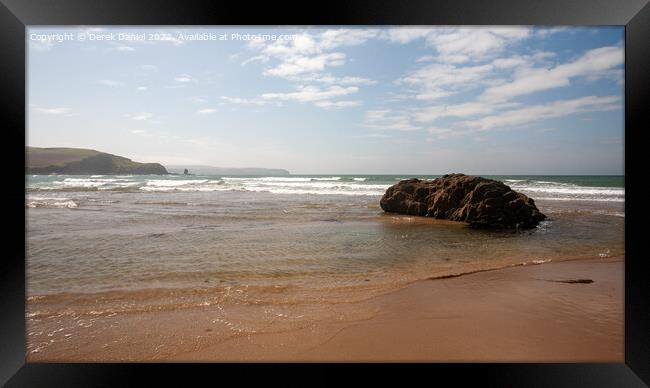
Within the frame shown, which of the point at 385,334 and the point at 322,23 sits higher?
the point at 322,23

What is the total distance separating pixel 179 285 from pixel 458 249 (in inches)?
164

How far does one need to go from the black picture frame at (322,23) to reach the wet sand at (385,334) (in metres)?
0.08

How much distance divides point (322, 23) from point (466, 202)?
277 inches

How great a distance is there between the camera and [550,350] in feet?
8.15

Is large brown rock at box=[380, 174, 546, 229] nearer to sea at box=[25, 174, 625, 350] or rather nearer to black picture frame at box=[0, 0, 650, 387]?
sea at box=[25, 174, 625, 350]

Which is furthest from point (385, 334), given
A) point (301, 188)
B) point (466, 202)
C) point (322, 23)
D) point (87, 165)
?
point (87, 165)

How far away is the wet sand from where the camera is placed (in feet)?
7.75

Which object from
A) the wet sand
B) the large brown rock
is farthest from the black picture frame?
the large brown rock

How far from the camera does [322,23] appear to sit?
8.16 feet

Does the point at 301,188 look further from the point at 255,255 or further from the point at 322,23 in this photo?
the point at 322,23

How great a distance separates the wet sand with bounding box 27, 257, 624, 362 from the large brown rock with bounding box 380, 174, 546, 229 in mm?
4402

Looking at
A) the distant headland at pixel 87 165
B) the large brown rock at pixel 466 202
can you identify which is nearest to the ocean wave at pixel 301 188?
the distant headland at pixel 87 165

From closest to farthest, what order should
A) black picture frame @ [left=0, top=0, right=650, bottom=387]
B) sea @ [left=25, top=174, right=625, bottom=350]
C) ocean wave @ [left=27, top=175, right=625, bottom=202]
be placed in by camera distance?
black picture frame @ [left=0, top=0, right=650, bottom=387], sea @ [left=25, top=174, right=625, bottom=350], ocean wave @ [left=27, top=175, right=625, bottom=202]

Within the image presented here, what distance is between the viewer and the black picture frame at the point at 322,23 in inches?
91.6
